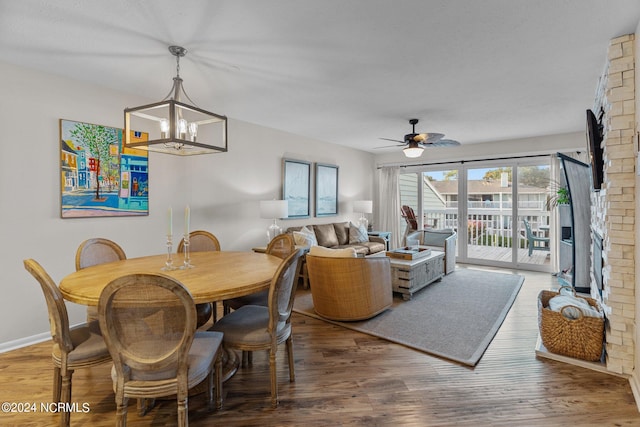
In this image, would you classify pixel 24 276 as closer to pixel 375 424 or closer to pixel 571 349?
pixel 375 424

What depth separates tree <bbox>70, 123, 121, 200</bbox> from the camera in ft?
9.87

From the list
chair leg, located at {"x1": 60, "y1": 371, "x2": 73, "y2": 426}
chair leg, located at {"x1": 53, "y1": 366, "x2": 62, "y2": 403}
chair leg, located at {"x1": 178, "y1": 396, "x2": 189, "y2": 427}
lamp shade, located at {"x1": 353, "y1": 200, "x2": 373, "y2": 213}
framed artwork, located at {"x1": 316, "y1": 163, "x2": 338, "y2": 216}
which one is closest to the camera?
chair leg, located at {"x1": 178, "y1": 396, "x2": 189, "y2": 427}

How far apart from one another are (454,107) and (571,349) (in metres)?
2.71

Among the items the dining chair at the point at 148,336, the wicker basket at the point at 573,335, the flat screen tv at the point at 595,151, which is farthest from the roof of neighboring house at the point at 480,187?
the dining chair at the point at 148,336

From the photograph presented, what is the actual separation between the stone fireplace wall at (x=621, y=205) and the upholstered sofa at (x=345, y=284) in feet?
5.95

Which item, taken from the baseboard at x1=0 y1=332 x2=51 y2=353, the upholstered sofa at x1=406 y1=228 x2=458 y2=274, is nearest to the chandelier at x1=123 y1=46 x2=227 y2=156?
the baseboard at x1=0 y1=332 x2=51 y2=353

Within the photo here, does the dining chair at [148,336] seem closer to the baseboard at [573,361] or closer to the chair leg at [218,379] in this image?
the chair leg at [218,379]

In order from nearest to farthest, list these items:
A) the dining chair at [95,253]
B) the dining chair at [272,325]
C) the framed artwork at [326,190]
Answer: the dining chair at [272,325] < the dining chair at [95,253] < the framed artwork at [326,190]

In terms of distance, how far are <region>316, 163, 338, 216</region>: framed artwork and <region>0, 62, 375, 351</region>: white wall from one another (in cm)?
188

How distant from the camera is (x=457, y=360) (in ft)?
8.14

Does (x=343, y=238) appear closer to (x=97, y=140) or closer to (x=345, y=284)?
(x=345, y=284)

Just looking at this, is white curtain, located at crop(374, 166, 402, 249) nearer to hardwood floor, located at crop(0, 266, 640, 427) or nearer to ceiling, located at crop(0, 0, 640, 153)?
ceiling, located at crop(0, 0, 640, 153)

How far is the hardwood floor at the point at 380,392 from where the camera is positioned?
72.2 inches

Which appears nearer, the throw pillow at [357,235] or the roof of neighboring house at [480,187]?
the roof of neighboring house at [480,187]
